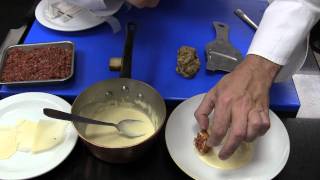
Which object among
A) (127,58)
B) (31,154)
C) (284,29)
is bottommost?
(31,154)

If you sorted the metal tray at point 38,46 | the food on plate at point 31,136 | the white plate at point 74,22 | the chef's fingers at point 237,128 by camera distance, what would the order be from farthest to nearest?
the white plate at point 74,22 → the metal tray at point 38,46 → the food on plate at point 31,136 → the chef's fingers at point 237,128

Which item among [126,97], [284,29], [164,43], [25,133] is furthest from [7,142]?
[284,29]

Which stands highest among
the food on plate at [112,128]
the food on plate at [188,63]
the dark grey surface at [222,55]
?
the dark grey surface at [222,55]

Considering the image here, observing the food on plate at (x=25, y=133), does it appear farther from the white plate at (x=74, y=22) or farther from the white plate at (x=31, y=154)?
the white plate at (x=74, y=22)

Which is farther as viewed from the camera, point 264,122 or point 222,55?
point 222,55

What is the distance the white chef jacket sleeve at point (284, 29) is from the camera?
2.28 feet

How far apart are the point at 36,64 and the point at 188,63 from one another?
0.37m

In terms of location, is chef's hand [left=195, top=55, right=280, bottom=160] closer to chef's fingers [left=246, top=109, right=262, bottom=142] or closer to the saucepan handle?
chef's fingers [left=246, top=109, right=262, bottom=142]

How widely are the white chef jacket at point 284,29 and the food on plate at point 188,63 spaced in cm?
18

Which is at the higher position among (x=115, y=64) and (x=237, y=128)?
(x=237, y=128)

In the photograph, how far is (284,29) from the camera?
0.71 metres

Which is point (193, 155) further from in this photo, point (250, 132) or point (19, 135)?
point (19, 135)

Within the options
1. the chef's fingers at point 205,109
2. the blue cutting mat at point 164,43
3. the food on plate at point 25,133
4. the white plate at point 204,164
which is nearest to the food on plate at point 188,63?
the blue cutting mat at point 164,43

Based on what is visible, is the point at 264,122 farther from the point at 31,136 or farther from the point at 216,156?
the point at 31,136
